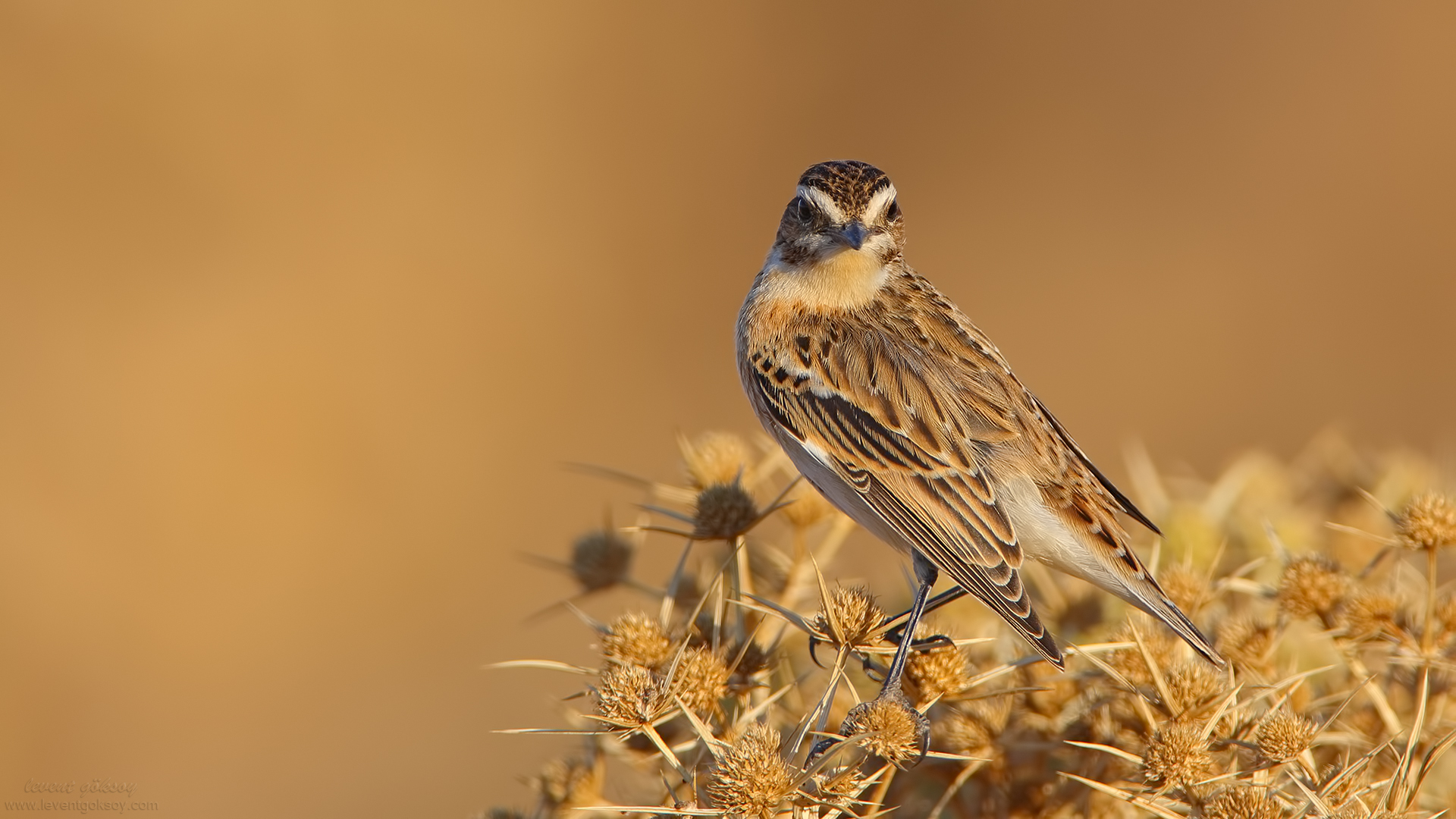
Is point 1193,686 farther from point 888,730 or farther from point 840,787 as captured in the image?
point 840,787

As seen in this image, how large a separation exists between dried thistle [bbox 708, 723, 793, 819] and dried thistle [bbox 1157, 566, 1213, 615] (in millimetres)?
1963

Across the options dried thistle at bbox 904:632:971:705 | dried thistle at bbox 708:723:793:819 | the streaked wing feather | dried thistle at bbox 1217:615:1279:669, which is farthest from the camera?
the streaked wing feather

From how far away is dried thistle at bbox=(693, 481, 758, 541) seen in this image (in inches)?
175

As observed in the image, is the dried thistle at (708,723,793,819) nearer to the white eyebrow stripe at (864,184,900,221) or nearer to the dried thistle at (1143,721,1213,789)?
the dried thistle at (1143,721,1213,789)

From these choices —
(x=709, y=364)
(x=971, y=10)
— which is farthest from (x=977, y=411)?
(x=971, y=10)

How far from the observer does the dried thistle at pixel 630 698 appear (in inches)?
144

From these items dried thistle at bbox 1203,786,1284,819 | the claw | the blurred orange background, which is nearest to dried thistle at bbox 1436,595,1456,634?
dried thistle at bbox 1203,786,1284,819

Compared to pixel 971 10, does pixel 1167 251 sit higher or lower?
lower

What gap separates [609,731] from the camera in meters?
3.77

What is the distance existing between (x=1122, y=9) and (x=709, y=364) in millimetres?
9126

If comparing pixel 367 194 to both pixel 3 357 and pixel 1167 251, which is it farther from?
pixel 1167 251

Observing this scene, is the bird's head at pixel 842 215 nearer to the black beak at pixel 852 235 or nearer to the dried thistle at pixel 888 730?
the black beak at pixel 852 235

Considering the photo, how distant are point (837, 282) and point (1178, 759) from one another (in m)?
3.02

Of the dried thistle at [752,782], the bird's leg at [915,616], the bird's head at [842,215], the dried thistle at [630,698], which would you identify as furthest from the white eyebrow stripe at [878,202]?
the dried thistle at [752,782]
